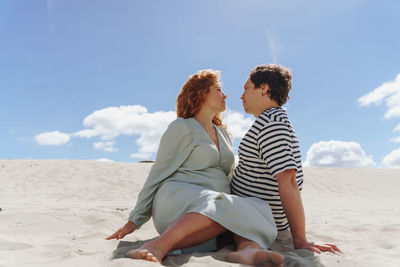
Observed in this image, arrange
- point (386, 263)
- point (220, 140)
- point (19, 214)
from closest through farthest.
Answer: point (386, 263) < point (220, 140) < point (19, 214)

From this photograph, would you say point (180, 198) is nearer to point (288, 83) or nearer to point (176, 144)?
point (176, 144)

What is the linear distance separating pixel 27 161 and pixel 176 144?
11.8m

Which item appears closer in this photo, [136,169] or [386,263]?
[386,263]

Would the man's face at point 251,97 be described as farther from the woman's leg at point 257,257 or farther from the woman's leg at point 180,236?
the woman's leg at point 257,257

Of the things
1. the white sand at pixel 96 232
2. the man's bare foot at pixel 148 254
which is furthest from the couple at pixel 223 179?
the white sand at pixel 96 232

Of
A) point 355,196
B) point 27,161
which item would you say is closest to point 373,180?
point 355,196

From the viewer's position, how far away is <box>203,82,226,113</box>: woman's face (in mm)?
3354

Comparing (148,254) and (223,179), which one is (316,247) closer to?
(223,179)

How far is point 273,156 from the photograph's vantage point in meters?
2.71

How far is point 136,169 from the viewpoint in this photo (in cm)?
1279

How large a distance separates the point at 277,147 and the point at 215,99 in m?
0.92

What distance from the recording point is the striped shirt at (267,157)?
8.89ft

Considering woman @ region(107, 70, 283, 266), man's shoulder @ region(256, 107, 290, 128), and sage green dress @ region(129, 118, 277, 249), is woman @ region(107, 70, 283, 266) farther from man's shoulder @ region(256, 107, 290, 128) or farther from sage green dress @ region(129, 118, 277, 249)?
man's shoulder @ region(256, 107, 290, 128)

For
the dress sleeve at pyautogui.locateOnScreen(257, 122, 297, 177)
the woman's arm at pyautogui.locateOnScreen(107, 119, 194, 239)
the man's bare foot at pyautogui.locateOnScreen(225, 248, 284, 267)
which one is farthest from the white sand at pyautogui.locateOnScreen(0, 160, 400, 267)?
the dress sleeve at pyautogui.locateOnScreen(257, 122, 297, 177)
